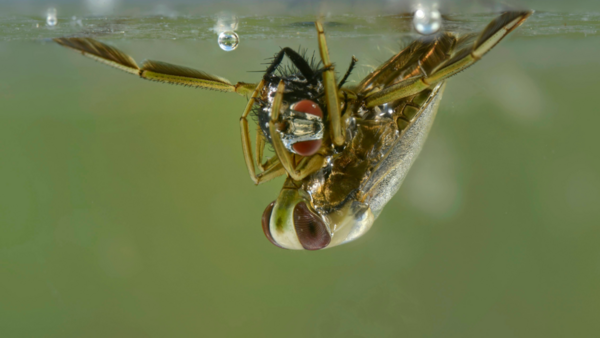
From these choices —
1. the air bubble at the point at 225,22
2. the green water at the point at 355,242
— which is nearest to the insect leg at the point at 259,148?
the air bubble at the point at 225,22

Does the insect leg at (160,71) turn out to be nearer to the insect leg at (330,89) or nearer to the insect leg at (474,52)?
the insect leg at (330,89)

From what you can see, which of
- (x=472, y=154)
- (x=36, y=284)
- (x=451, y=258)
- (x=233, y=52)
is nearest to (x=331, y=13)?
(x=233, y=52)

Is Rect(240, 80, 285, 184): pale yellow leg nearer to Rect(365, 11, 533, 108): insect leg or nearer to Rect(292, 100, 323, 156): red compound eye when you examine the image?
Rect(292, 100, 323, 156): red compound eye

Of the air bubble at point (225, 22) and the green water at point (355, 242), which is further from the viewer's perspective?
the green water at point (355, 242)

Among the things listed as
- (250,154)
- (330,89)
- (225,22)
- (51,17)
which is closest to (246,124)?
(250,154)

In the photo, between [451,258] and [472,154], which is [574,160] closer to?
[472,154]

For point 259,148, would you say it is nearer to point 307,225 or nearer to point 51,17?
point 307,225

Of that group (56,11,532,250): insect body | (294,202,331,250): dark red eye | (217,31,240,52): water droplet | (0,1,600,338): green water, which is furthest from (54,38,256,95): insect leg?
(0,1,600,338): green water
